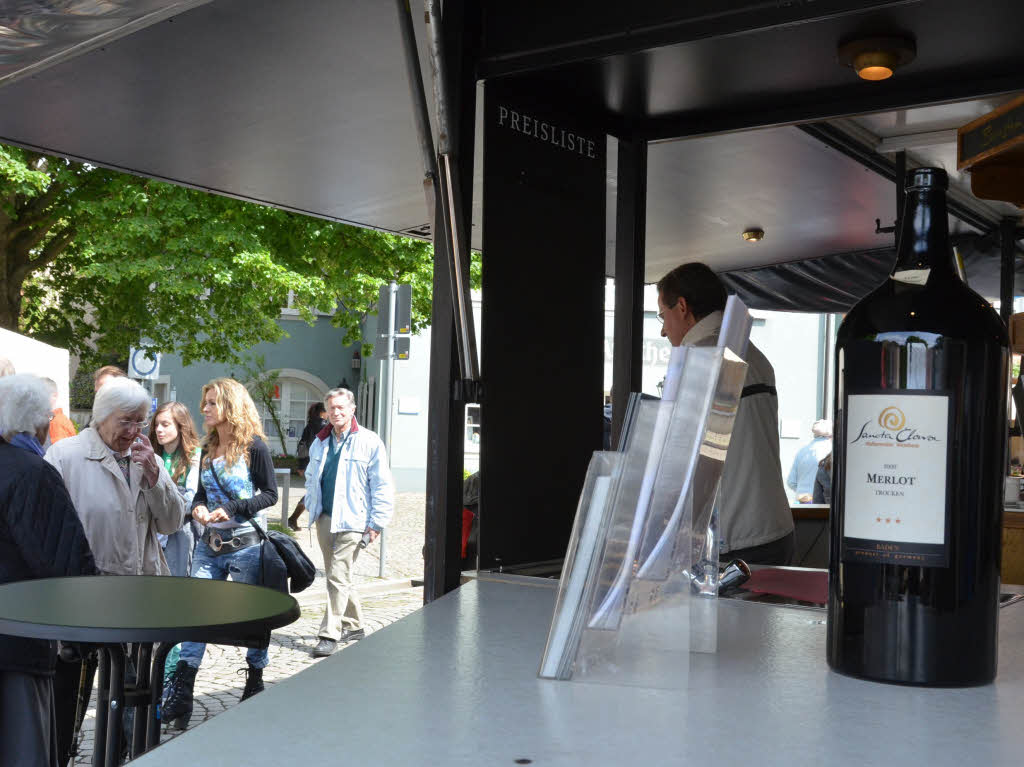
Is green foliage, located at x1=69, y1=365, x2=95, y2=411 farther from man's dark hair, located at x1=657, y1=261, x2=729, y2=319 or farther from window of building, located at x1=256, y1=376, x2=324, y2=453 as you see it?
man's dark hair, located at x1=657, y1=261, x2=729, y2=319

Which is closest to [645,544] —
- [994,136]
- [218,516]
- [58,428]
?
[994,136]

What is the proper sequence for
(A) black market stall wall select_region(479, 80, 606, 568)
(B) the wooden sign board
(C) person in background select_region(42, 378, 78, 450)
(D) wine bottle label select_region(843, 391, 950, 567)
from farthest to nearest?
(C) person in background select_region(42, 378, 78, 450), (A) black market stall wall select_region(479, 80, 606, 568), (B) the wooden sign board, (D) wine bottle label select_region(843, 391, 950, 567)

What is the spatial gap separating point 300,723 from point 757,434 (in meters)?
2.75

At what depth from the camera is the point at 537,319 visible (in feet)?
8.59

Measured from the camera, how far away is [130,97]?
11.0 ft

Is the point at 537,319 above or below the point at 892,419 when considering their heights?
above

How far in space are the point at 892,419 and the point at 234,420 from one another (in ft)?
19.8

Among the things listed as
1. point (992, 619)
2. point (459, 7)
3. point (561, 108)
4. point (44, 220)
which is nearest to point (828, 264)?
point (561, 108)

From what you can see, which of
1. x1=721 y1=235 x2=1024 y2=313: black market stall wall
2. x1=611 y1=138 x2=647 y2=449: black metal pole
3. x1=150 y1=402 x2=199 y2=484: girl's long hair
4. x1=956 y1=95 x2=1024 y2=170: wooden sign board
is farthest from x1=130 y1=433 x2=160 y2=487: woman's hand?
x1=956 y1=95 x2=1024 y2=170: wooden sign board

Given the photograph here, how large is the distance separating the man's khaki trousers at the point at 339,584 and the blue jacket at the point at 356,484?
0.10 meters

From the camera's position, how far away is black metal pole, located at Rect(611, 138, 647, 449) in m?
3.38

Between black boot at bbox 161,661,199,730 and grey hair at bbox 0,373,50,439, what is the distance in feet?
6.54

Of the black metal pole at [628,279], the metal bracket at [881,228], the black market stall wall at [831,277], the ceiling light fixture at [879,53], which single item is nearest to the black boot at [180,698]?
the black metal pole at [628,279]

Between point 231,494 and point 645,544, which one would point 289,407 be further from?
point 645,544
